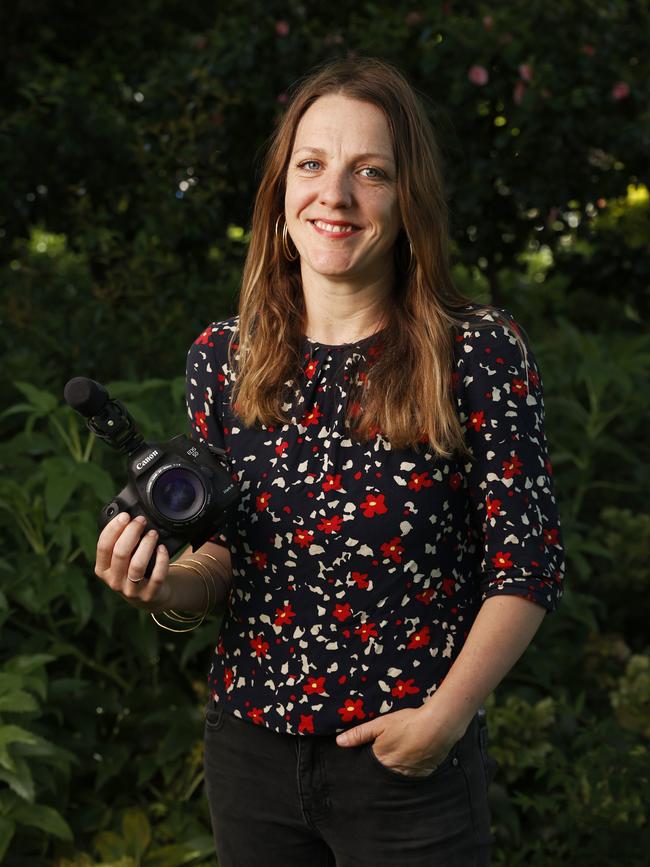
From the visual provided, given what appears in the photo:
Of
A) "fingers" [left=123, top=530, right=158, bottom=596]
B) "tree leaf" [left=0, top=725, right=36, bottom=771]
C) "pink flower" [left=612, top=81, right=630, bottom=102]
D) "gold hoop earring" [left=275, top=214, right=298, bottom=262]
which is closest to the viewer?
"fingers" [left=123, top=530, right=158, bottom=596]

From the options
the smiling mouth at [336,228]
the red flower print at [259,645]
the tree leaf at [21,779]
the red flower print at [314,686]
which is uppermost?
the smiling mouth at [336,228]

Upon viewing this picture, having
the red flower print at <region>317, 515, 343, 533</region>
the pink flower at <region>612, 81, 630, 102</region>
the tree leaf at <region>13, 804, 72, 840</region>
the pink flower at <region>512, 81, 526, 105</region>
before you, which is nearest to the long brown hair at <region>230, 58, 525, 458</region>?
the red flower print at <region>317, 515, 343, 533</region>

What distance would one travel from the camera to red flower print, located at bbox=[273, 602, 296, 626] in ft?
6.14

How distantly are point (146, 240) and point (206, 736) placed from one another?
122 inches

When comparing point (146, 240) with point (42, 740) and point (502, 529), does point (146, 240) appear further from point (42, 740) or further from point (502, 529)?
point (502, 529)

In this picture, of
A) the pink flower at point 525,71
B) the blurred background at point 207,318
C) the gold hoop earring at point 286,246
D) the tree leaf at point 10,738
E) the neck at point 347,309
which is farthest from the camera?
the pink flower at point 525,71

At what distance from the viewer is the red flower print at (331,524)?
1822 mm

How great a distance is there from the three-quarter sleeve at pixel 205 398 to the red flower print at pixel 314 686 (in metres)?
0.30

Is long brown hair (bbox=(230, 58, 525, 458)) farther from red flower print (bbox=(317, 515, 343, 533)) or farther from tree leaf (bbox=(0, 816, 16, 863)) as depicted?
tree leaf (bbox=(0, 816, 16, 863))

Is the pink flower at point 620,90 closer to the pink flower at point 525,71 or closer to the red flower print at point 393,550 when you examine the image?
the pink flower at point 525,71

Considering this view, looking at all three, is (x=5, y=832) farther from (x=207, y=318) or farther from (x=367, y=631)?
(x=207, y=318)

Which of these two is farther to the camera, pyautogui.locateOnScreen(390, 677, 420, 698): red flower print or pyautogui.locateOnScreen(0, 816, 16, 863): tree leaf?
pyautogui.locateOnScreen(0, 816, 16, 863): tree leaf

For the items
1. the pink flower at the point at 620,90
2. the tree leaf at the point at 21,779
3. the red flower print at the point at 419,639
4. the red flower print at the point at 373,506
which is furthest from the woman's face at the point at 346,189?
the pink flower at the point at 620,90

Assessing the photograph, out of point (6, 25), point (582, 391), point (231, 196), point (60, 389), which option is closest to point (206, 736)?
point (60, 389)
